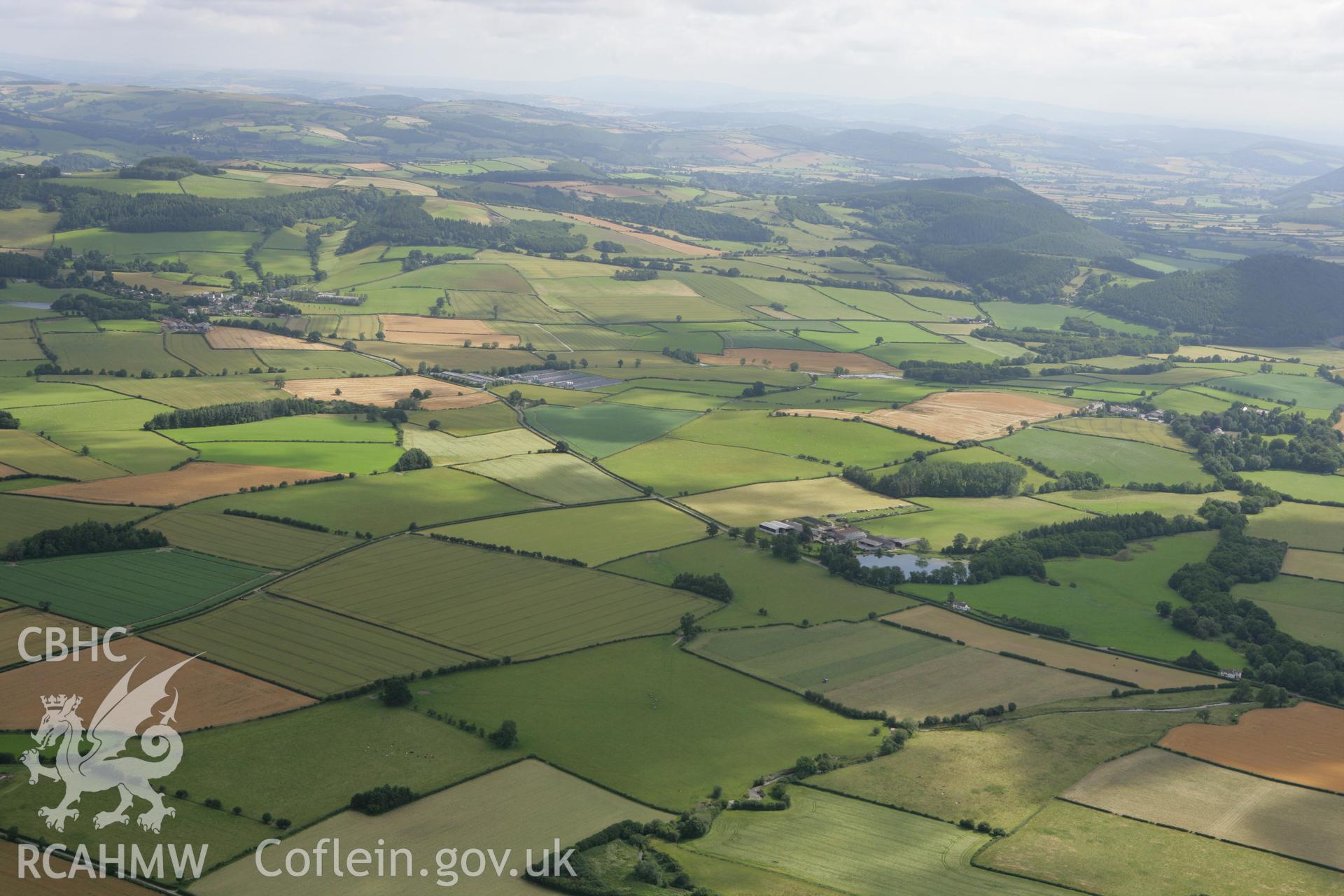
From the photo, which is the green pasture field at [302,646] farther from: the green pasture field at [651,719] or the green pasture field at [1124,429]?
the green pasture field at [1124,429]

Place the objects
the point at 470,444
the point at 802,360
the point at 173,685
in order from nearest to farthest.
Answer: the point at 173,685
the point at 470,444
the point at 802,360

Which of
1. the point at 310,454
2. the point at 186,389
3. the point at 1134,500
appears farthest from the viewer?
the point at 186,389

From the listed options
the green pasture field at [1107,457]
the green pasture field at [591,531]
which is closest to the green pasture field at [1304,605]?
the green pasture field at [1107,457]

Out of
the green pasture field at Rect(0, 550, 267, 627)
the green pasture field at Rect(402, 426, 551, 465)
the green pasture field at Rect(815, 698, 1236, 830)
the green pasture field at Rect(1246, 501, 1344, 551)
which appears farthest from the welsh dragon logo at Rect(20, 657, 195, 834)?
the green pasture field at Rect(1246, 501, 1344, 551)

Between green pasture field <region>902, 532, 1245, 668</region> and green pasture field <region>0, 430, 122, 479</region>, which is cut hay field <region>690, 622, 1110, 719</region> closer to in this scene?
green pasture field <region>902, 532, 1245, 668</region>

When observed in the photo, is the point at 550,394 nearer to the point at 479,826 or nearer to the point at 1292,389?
the point at 479,826

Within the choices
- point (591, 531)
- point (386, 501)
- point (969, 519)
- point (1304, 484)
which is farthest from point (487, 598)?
point (1304, 484)
